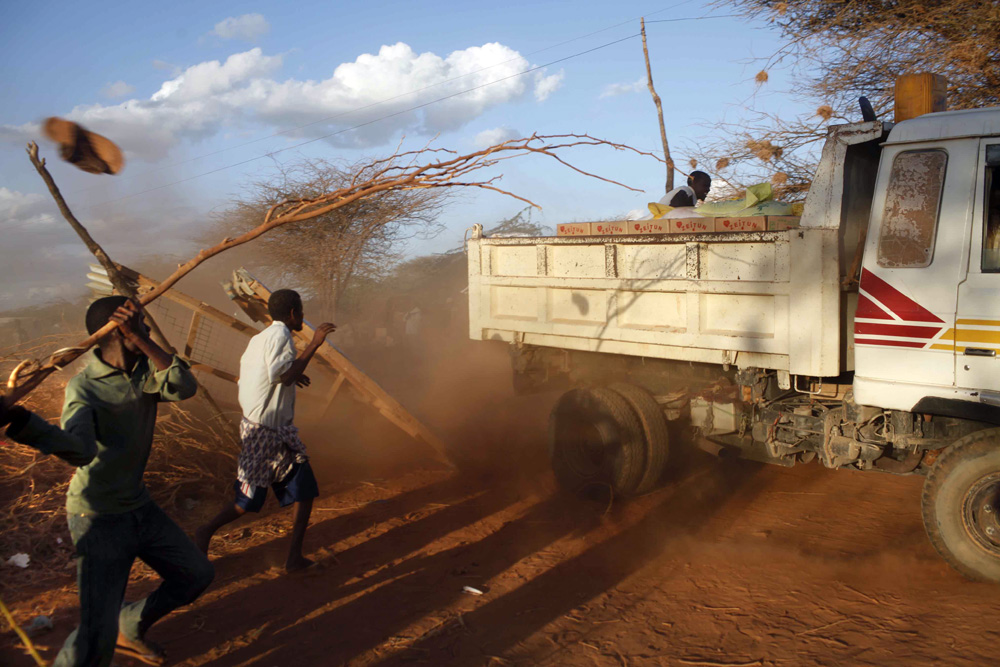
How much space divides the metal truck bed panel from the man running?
3292 millimetres

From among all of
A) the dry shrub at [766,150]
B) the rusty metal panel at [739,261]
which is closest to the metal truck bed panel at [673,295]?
the rusty metal panel at [739,261]

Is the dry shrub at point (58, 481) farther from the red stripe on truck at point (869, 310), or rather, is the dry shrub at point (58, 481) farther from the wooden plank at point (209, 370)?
the red stripe on truck at point (869, 310)

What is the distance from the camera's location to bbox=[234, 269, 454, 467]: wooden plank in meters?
5.98

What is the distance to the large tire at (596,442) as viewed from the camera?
555 cm

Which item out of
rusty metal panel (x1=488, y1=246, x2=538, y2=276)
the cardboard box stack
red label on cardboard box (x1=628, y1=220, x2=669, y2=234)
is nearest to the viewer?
the cardboard box stack

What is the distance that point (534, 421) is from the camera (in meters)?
8.94

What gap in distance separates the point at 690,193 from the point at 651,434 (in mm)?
2504

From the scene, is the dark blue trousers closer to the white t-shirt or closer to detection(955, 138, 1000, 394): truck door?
the white t-shirt

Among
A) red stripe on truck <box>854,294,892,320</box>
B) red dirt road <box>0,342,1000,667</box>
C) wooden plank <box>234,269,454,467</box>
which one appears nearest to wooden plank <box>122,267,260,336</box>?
wooden plank <box>234,269,454,467</box>

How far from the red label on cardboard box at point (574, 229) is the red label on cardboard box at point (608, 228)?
66 millimetres

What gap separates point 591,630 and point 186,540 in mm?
2079

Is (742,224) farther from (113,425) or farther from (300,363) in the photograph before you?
(113,425)

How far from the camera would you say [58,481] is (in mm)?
5363

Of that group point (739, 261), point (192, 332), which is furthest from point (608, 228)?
point (192, 332)
